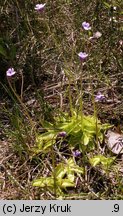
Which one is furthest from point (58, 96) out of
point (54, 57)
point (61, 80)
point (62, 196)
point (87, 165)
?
point (62, 196)

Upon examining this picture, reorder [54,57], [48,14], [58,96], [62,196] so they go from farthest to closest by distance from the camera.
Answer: [48,14] → [54,57] → [58,96] → [62,196]

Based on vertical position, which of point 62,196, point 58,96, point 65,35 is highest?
point 65,35

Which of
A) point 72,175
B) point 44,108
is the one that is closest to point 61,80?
point 44,108

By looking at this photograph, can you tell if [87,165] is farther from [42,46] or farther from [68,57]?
[42,46]

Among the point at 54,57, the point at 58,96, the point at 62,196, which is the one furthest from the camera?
the point at 54,57

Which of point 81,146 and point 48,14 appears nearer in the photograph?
point 81,146

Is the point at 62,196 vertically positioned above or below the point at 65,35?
below
